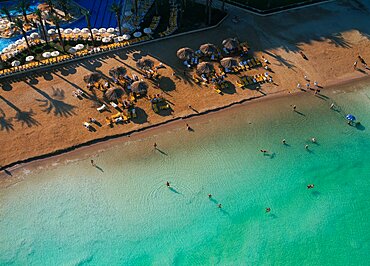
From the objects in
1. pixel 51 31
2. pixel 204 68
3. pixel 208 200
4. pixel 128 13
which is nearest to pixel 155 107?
pixel 204 68

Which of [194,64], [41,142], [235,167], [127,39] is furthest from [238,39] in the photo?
[41,142]

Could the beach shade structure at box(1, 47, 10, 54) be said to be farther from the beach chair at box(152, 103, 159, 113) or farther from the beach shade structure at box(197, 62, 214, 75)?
the beach shade structure at box(197, 62, 214, 75)

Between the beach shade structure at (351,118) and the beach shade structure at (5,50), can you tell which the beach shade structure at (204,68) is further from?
the beach shade structure at (5,50)

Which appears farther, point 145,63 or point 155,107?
point 145,63

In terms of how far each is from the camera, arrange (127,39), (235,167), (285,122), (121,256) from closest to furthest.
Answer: (121,256) → (235,167) → (285,122) → (127,39)

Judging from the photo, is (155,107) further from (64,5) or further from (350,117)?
(64,5)

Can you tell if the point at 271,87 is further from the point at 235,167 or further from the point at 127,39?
the point at 127,39

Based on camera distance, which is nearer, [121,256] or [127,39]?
[121,256]
